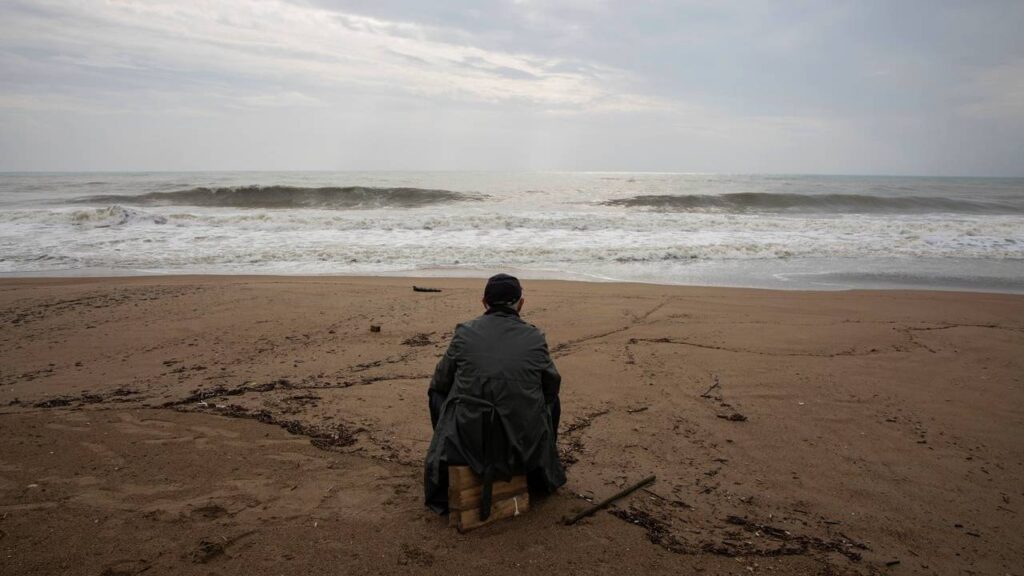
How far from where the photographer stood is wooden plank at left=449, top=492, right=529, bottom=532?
9.72ft

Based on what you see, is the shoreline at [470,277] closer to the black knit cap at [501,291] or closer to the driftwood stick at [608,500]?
the driftwood stick at [608,500]

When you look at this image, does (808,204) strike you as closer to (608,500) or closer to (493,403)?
(608,500)

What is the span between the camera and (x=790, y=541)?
2977mm

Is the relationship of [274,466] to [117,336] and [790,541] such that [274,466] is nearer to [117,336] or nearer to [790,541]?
[790,541]

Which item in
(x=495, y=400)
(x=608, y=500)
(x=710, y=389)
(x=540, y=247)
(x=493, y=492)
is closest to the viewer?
(x=495, y=400)

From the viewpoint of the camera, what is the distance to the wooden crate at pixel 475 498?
9.61ft

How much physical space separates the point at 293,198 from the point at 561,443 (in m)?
29.4

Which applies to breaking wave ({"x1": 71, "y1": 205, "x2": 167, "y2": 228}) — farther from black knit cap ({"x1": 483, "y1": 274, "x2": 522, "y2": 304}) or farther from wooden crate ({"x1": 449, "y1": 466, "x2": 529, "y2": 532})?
wooden crate ({"x1": 449, "y1": 466, "x2": 529, "y2": 532})

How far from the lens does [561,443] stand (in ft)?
13.2

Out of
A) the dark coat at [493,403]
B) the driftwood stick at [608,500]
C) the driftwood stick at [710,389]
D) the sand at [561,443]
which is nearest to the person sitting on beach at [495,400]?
the dark coat at [493,403]

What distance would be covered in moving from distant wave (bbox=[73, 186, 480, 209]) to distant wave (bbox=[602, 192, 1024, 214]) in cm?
1014

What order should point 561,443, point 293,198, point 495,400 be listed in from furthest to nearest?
1. point 293,198
2. point 561,443
3. point 495,400

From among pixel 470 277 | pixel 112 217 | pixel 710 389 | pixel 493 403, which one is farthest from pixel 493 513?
pixel 112 217

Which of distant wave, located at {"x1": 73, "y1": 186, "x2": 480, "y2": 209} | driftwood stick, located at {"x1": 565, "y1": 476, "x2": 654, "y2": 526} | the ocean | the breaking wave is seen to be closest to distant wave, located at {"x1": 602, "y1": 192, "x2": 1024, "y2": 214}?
the ocean
